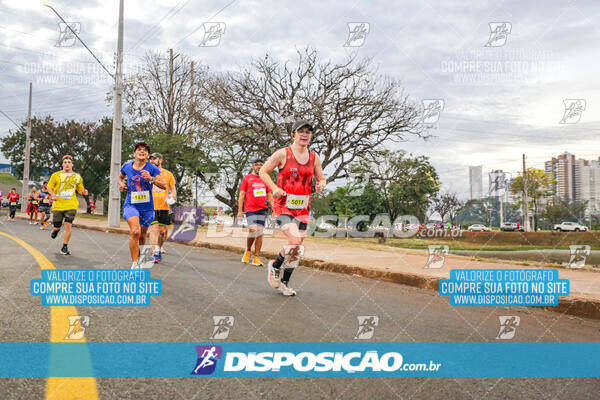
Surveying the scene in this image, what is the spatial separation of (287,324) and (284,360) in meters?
0.90

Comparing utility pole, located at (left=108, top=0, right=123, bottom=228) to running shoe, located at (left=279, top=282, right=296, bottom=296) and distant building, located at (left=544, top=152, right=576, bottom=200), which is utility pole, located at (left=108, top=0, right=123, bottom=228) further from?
distant building, located at (left=544, top=152, right=576, bottom=200)

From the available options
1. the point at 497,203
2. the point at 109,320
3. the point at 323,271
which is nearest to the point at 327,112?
the point at 323,271

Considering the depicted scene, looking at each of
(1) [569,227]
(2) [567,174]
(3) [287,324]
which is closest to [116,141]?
(3) [287,324]

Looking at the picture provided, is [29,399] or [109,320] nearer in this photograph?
[29,399]

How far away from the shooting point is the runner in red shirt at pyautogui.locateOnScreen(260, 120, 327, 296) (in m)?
5.22

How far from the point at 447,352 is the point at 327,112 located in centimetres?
2175

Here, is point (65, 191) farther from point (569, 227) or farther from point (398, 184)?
point (569, 227)

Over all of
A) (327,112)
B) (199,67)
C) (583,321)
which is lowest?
(583,321)

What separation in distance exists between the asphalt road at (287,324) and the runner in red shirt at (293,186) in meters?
0.47

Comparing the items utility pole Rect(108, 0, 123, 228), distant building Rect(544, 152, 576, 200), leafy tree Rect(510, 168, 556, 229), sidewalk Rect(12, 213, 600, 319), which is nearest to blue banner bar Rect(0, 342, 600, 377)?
sidewalk Rect(12, 213, 600, 319)

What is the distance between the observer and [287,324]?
3.80 m

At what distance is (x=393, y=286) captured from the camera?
6406mm

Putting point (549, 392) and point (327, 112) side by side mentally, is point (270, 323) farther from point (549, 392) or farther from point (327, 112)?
point (327, 112)

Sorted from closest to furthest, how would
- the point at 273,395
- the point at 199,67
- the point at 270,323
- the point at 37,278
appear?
the point at 273,395 → the point at 270,323 → the point at 37,278 → the point at 199,67
